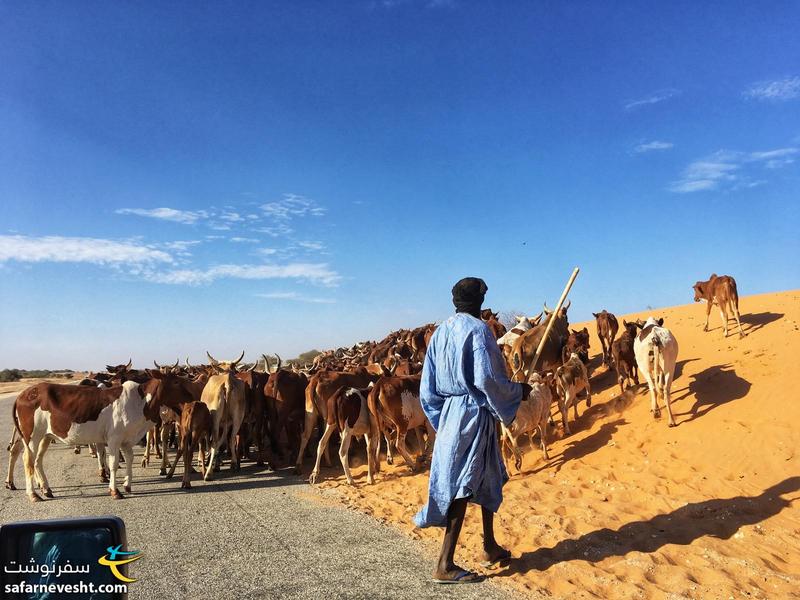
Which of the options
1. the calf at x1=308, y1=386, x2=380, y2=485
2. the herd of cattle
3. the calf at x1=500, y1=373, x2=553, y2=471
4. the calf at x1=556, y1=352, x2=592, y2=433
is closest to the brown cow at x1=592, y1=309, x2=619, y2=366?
the herd of cattle

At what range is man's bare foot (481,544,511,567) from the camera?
17.2 feet

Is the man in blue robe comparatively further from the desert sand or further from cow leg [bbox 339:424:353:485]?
cow leg [bbox 339:424:353:485]

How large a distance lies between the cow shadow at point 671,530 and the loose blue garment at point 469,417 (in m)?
0.93

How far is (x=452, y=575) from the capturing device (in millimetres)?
4855

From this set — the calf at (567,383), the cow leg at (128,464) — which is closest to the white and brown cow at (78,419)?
the cow leg at (128,464)

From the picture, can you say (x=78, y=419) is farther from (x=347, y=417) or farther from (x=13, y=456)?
(x=347, y=417)

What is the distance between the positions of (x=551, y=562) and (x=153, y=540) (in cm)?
451

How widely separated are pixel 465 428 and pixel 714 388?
25.2 ft

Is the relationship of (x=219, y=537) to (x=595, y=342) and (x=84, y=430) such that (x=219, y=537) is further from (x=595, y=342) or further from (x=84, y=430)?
(x=595, y=342)

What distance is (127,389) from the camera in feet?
32.3

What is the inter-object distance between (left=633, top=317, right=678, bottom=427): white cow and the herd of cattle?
2 centimetres

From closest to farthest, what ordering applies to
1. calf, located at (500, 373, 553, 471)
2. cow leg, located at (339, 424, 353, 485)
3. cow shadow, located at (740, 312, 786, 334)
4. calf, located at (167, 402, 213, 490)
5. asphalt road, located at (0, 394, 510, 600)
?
asphalt road, located at (0, 394, 510, 600) → calf, located at (500, 373, 553, 471) → cow leg, located at (339, 424, 353, 485) → calf, located at (167, 402, 213, 490) → cow shadow, located at (740, 312, 786, 334)

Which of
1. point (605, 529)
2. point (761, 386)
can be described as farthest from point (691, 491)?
point (761, 386)

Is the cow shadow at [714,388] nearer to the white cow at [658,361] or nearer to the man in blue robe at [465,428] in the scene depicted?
the white cow at [658,361]
